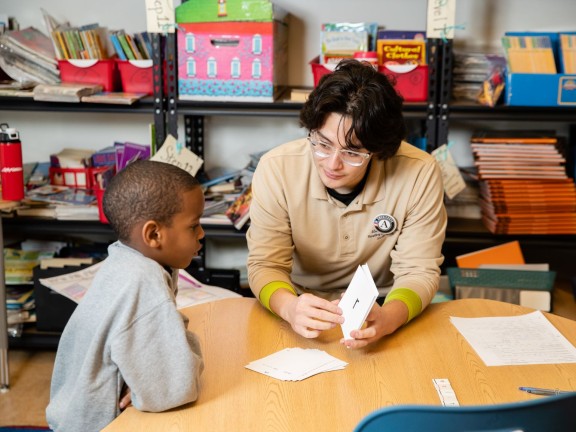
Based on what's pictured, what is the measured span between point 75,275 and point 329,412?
169 centimetres

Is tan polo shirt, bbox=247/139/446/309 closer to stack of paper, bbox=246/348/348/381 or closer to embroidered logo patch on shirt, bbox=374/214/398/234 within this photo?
embroidered logo patch on shirt, bbox=374/214/398/234

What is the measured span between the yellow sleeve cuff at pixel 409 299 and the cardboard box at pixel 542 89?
115cm

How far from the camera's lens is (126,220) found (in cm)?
119

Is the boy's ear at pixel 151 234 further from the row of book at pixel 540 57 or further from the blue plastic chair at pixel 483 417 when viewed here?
the row of book at pixel 540 57

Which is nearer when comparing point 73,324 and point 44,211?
point 73,324

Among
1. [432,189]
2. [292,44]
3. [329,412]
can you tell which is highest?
[292,44]

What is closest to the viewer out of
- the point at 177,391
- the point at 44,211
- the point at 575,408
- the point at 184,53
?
the point at 575,408

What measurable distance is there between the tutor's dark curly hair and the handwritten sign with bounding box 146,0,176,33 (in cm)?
102

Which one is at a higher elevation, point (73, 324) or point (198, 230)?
point (198, 230)

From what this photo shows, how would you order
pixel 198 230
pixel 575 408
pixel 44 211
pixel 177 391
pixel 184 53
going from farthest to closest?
1. pixel 44 211
2. pixel 184 53
3. pixel 198 230
4. pixel 177 391
5. pixel 575 408

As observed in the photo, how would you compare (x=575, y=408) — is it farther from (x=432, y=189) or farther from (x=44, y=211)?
(x=44, y=211)

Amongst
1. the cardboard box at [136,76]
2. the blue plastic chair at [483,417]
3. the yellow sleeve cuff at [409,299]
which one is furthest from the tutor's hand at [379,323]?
the cardboard box at [136,76]

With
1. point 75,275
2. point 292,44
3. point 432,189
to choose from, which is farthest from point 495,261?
point 75,275

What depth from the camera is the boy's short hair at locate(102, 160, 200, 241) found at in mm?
1189
